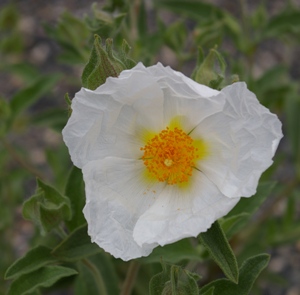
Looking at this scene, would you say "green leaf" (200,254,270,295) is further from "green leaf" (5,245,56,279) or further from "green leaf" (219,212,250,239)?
"green leaf" (5,245,56,279)

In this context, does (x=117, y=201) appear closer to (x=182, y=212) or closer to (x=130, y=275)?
(x=182, y=212)

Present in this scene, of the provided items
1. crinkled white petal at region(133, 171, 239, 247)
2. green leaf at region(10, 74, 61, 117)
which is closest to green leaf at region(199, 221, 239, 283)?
crinkled white petal at region(133, 171, 239, 247)

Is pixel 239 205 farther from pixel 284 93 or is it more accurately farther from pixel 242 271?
pixel 284 93

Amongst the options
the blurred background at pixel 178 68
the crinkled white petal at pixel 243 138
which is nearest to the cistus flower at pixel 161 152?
the crinkled white petal at pixel 243 138

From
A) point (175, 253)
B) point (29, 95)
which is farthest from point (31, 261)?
point (29, 95)

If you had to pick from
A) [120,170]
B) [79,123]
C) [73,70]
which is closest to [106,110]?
[79,123]

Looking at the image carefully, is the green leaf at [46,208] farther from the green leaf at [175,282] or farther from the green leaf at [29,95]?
the green leaf at [29,95]
